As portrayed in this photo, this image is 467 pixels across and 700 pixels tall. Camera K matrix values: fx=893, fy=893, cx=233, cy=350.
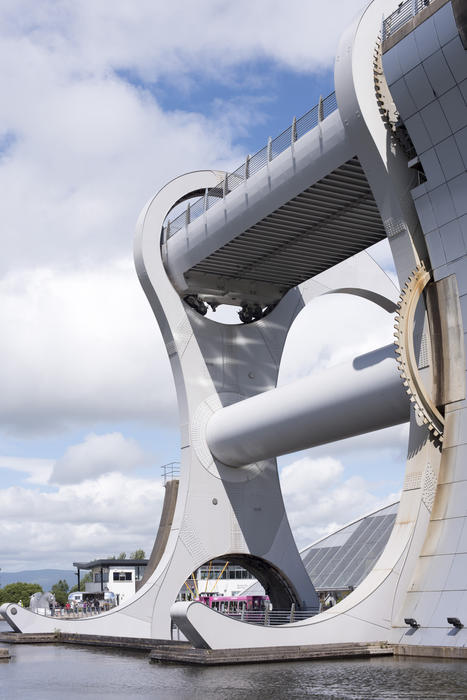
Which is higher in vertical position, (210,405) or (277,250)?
(277,250)

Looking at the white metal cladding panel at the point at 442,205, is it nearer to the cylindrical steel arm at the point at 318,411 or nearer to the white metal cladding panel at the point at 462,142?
the white metal cladding panel at the point at 462,142

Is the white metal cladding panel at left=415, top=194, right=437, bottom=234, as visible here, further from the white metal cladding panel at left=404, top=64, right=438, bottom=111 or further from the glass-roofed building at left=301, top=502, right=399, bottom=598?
the glass-roofed building at left=301, top=502, right=399, bottom=598

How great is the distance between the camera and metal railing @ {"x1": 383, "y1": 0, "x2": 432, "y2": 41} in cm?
1916

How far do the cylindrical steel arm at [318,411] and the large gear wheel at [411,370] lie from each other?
1571 millimetres

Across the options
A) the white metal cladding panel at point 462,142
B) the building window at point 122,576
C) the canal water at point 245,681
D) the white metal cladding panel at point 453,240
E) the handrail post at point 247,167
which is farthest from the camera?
the building window at point 122,576

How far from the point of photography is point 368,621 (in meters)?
18.6

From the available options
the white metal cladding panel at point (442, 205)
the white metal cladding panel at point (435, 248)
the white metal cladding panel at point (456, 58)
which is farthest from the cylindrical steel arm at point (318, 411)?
the white metal cladding panel at point (456, 58)

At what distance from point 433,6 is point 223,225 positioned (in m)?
9.69

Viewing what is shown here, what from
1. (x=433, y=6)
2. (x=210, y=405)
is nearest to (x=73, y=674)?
(x=210, y=405)

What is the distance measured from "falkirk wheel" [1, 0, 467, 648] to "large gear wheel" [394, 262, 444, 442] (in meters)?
0.03

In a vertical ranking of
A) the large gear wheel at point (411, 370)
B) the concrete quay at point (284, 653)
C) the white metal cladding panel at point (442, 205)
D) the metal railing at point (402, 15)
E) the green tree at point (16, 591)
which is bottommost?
the concrete quay at point (284, 653)

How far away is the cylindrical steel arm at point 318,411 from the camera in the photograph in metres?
21.2

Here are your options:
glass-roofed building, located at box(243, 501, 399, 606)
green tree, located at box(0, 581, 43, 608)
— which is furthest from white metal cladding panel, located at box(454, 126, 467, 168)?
green tree, located at box(0, 581, 43, 608)

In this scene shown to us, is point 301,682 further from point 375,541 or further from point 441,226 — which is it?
point 375,541
